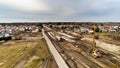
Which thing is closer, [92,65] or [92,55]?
[92,65]

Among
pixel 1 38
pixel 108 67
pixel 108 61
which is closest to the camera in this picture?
pixel 108 67

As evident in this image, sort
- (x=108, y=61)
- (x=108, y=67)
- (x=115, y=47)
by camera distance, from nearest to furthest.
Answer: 1. (x=108, y=67)
2. (x=108, y=61)
3. (x=115, y=47)

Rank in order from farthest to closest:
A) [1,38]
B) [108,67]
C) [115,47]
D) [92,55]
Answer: [1,38] → [115,47] → [92,55] → [108,67]

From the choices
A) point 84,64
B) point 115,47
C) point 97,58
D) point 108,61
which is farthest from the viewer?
point 115,47

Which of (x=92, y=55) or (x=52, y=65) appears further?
(x=92, y=55)

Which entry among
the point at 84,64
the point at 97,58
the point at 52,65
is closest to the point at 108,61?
the point at 97,58

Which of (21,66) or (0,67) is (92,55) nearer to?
(21,66)

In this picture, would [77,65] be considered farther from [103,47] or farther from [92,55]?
[103,47]

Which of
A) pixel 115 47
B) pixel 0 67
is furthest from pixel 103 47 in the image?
pixel 0 67
